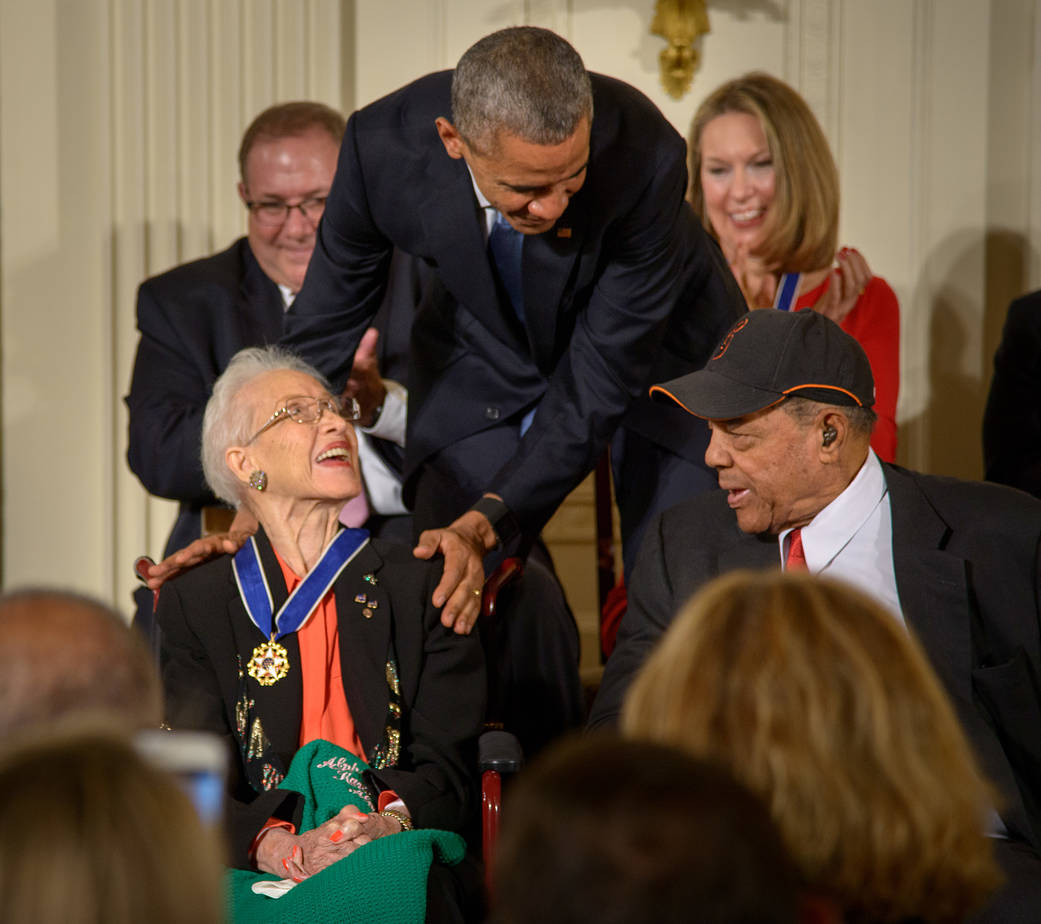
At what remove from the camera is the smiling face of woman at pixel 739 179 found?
3.82 metres

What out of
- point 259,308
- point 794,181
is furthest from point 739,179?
point 259,308

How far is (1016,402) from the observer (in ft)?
12.2

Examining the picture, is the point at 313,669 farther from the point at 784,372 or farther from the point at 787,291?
the point at 787,291

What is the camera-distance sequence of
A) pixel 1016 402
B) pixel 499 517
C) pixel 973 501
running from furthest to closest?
pixel 1016 402 < pixel 499 517 < pixel 973 501

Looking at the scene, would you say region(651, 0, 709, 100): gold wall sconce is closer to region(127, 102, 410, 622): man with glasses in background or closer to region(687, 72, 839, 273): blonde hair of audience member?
region(687, 72, 839, 273): blonde hair of audience member

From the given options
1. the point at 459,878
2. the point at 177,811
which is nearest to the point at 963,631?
the point at 459,878

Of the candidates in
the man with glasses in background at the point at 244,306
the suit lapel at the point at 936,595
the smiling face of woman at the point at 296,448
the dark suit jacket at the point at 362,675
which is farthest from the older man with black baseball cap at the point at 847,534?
the man with glasses in background at the point at 244,306

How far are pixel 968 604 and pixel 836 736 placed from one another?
1.17m

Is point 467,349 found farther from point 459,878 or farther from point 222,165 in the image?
point 222,165

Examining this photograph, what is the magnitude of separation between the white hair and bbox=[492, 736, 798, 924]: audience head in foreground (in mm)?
1937

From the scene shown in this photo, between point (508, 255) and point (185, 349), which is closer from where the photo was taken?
point (508, 255)

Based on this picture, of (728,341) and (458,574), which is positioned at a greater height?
(728,341)

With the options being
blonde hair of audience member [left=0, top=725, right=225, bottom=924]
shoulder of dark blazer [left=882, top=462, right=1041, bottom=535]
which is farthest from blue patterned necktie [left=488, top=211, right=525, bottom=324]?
blonde hair of audience member [left=0, top=725, right=225, bottom=924]

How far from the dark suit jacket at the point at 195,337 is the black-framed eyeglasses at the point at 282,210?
161mm
